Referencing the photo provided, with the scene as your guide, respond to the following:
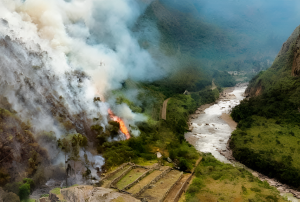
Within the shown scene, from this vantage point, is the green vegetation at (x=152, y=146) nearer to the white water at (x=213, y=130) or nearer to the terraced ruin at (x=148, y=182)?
the terraced ruin at (x=148, y=182)

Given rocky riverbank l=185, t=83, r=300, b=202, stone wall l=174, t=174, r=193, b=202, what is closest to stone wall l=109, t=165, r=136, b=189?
stone wall l=174, t=174, r=193, b=202

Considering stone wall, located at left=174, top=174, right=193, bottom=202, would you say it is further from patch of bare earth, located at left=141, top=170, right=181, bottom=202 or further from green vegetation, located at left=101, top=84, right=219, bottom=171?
green vegetation, located at left=101, top=84, right=219, bottom=171

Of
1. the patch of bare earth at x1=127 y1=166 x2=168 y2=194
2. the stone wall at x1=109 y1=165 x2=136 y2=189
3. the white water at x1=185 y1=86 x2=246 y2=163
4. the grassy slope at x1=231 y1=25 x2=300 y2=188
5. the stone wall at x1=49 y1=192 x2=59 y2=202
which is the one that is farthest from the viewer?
the white water at x1=185 y1=86 x2=246 y2=163

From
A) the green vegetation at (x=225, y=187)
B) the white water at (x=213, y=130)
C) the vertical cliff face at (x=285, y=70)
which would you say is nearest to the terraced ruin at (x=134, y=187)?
the green vegetation at (x=225, y=187)

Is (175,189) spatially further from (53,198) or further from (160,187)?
(53,198)

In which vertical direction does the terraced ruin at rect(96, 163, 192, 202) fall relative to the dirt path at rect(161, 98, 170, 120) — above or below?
below

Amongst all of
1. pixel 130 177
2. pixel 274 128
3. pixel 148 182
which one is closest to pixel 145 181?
pixel 148 182
